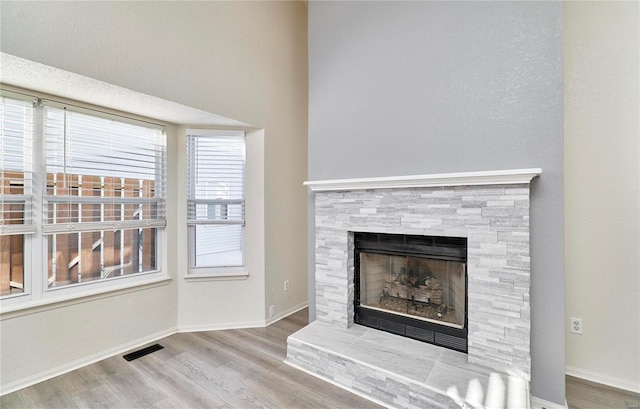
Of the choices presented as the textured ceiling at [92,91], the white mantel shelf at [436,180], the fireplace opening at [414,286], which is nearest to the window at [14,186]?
the textured ceiling at [92,91]

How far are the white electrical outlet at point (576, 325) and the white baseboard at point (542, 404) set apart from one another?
65 centimetres

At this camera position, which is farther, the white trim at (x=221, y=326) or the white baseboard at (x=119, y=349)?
the white trim at (x=221, y=326)

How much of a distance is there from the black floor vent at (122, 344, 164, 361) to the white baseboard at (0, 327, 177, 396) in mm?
108

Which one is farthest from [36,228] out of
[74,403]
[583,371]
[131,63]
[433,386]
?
[583,371]

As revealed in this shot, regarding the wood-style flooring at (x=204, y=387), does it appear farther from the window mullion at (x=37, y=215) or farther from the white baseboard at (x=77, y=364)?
the window mullion at (x=37, y=215)

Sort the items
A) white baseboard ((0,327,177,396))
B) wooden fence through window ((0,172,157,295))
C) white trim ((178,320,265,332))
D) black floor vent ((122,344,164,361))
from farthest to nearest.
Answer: white trim ((178,320,265,332)) < black floor vent ((122,344,164,361)) < wooden fence through window ((0,172,157,295)) < white baseboard ((0,327,177,396))

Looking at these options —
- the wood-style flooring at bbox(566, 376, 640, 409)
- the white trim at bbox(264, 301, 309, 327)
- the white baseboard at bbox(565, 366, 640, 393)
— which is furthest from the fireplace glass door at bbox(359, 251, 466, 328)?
the white trim at bbox(264, 301, 309, 327)

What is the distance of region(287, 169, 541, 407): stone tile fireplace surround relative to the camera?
1.83 meters

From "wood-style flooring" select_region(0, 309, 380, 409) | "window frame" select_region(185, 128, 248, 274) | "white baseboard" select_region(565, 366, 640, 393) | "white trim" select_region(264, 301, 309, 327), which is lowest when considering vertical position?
"wood-style flooring" select_region(0, 309, 380, 409)

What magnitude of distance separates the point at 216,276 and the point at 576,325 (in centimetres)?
329

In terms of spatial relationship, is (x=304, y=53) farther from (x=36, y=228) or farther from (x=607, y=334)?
(x=607, y=334)

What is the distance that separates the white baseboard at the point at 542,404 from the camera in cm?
180

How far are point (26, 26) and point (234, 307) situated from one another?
2785 mm

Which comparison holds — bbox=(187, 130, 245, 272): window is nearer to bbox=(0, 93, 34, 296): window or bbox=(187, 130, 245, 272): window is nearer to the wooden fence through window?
the wooden fence through window
